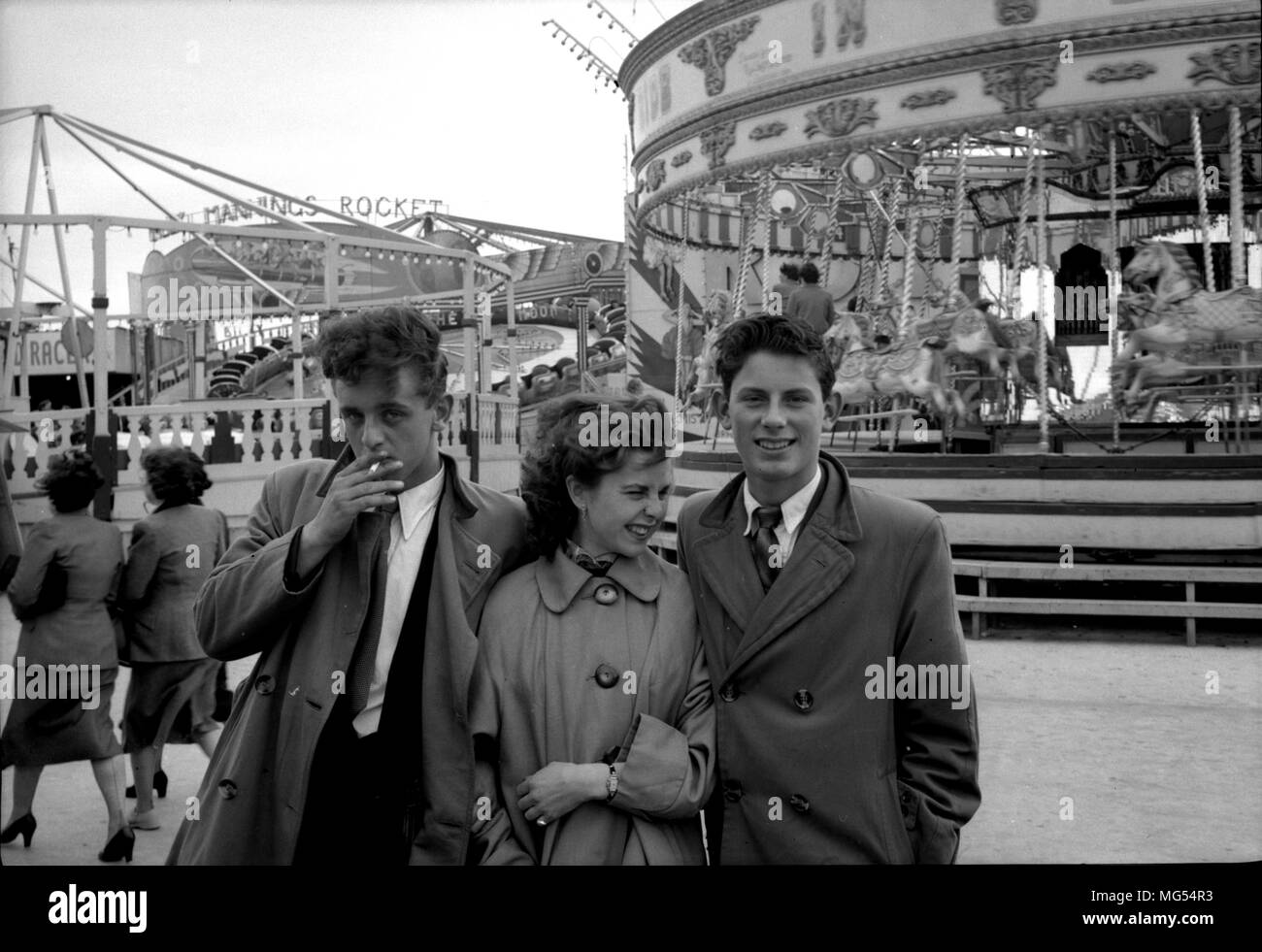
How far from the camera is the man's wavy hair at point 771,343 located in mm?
2166

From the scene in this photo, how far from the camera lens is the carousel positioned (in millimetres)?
7492

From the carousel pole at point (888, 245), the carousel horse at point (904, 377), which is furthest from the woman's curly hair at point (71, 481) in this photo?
the carousel pole at point (888, 245)

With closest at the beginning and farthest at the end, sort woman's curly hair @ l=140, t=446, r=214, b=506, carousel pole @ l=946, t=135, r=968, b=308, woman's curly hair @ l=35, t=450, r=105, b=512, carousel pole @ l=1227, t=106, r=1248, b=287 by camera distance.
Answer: woman's curly hair @ l=35, t=450, r=105, b=512 → woman's curly hair @ l=140, t=446, r=214, b=506 → carousel pole @ l=1227, t=106, r=1248, b=287 → carousel pole @ l=946, t=135, r=968, b=308

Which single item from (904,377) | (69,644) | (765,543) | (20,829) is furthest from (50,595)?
(904,377)

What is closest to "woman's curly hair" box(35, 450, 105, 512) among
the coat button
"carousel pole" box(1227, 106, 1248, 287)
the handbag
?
the handbag

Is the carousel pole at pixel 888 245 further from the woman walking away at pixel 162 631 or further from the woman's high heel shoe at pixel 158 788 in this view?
the woman's high heel shoe at pixel 158 788

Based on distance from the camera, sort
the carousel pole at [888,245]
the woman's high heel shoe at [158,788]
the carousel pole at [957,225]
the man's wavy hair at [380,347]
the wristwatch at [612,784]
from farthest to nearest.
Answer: the carousel pole at [888,245] → the carousel pole at [957,225] → the woman's high heel shoe at [158,788] → the man's wavy hair at [380,347] → the wristwatch at [612,784]

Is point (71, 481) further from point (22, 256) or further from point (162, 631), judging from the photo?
point (22, 256)

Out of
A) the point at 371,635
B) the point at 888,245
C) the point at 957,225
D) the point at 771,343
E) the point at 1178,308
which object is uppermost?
the point at 888,245

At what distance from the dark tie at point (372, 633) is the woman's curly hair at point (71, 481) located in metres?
2.36

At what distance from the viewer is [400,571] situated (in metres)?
2.22

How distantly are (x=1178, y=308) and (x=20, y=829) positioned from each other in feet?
24.3

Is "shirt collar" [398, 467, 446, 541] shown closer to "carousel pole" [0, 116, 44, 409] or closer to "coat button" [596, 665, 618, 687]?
"coat button" [596, 665, 618, 687]
